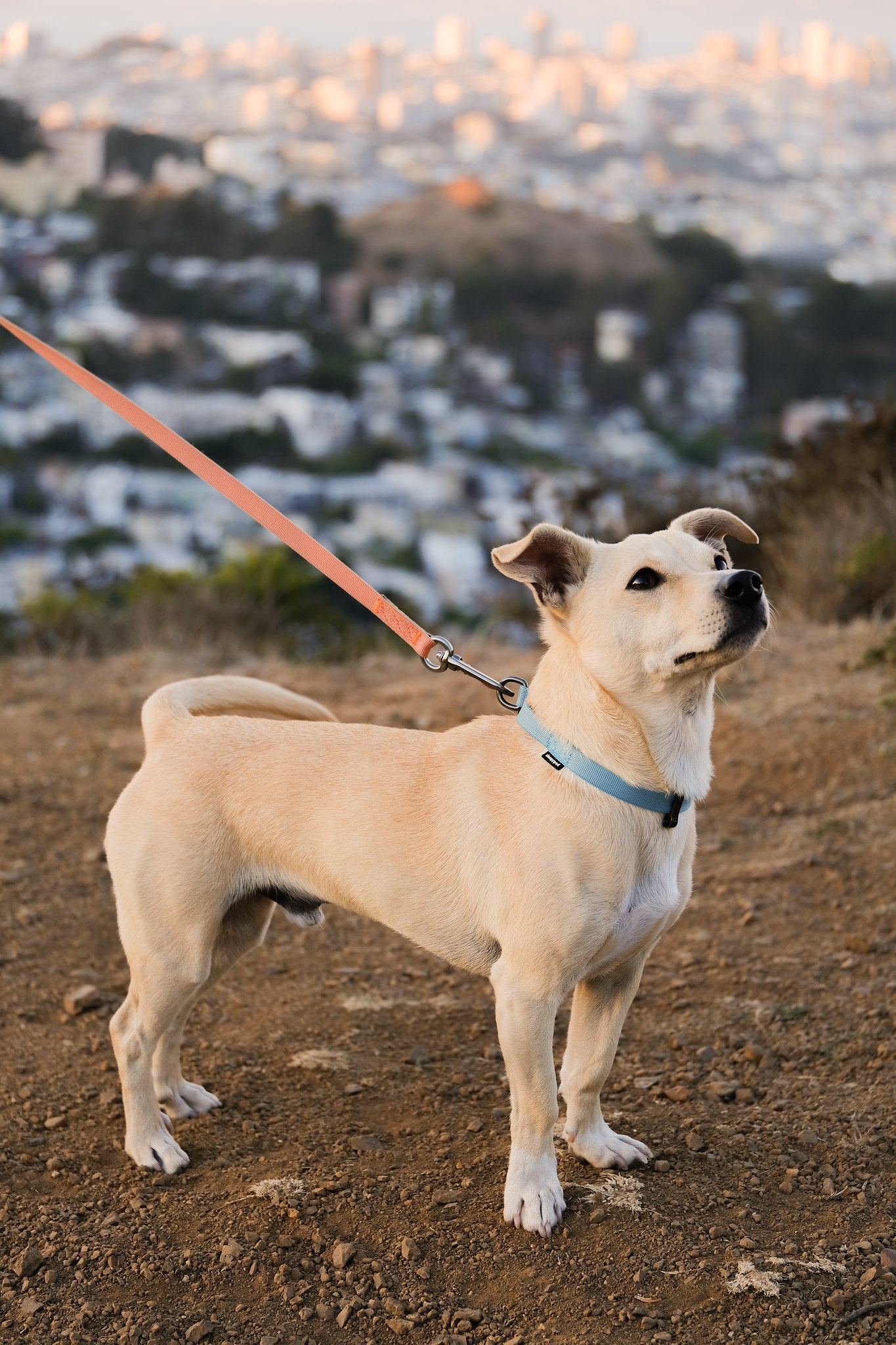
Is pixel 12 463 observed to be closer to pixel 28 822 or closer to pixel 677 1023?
pixel 28 822

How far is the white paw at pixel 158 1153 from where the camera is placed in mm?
3566

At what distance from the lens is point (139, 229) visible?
3931cm

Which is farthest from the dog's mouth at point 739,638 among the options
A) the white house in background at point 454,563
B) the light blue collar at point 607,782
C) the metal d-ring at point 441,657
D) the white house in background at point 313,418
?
the white house in background at point 313,418

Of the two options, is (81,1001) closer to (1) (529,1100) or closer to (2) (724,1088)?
(1) (529,1100)

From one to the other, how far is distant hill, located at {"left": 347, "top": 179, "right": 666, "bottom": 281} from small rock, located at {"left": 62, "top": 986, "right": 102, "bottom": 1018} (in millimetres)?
38949

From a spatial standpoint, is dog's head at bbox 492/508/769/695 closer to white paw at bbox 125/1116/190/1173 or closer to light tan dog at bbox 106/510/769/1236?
light tan dog at bbox 106/510/769/1236

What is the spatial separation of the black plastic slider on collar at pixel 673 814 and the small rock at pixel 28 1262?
1.96 meters

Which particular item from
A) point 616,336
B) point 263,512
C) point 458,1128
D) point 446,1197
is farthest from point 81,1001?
point 616,336

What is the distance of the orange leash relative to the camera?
3.65 meters

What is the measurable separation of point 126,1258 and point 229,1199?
0.34 m

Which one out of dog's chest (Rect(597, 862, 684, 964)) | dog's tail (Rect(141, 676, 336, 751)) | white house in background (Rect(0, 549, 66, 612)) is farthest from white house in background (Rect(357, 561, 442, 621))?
dog's chest (Rect(597, 862, 684, 964))

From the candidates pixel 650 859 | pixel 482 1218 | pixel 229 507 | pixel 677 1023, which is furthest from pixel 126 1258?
pixel 229 507

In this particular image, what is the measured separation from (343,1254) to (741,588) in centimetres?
194

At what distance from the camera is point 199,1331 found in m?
2.87
